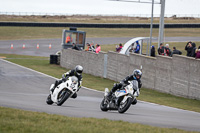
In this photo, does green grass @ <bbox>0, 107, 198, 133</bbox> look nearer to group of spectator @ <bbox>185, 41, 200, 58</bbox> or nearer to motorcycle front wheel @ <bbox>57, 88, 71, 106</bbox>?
motorcycle front wheel @ <bbox>57, 88, 71, 106</bbox>

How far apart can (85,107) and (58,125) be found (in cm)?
485

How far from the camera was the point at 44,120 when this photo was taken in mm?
10328

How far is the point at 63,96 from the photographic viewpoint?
46.4ft

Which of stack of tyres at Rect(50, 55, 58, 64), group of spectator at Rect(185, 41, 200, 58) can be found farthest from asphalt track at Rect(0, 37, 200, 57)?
group of spectator at Rect(185, 41, 200, 58)

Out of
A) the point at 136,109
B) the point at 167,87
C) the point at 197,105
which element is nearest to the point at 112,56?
the point at 167,87

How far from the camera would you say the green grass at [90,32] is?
63594mm

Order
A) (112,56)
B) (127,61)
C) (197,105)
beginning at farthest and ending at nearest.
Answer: (112,56) → (127,61) → (197,105)

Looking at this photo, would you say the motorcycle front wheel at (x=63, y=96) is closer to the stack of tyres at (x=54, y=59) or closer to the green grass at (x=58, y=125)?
the green grass at (x=58, y=125)

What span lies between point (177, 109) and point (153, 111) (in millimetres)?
1576

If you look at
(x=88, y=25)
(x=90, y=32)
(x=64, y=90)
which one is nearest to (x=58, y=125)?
(x=64, y=90)

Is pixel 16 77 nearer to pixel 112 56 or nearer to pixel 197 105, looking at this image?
pixel 112 56

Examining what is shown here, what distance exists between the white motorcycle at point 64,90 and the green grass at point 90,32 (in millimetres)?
48669

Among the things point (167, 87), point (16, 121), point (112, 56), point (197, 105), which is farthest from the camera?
point (112, 56)

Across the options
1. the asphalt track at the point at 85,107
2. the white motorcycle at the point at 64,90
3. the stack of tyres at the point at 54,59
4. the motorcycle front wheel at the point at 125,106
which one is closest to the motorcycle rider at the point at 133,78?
the motorcycle front wheel at the point at 125,106
